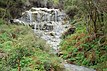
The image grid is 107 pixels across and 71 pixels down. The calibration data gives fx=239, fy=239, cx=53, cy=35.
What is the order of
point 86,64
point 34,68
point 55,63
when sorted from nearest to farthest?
point 34,68
point 55,63
point 86,64

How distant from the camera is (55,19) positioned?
3447cm

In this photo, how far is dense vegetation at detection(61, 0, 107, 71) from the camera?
54.0 ft

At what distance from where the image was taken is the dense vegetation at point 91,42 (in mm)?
16470

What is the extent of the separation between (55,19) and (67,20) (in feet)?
6.33

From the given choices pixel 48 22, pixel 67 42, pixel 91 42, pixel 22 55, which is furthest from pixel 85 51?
pixel 48 22

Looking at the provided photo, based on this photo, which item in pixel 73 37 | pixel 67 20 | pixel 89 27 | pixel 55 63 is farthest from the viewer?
pixel 67 20

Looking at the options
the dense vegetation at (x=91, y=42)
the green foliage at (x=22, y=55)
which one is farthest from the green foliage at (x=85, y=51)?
Result: the green foliage at (x=22, y=55)

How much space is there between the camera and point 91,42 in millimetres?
19031

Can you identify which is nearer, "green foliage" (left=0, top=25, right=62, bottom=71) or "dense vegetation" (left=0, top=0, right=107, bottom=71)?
"green foliage" (left=0, top=25, right=62, bottom=71)

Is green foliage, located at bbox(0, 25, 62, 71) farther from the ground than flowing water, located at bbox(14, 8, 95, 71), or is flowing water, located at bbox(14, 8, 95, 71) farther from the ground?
green foliage, located at bbox(0, 25, 62, 71)

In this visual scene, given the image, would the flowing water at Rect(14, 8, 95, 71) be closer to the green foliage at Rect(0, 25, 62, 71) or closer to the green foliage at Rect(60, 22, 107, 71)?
the green foliage at Rect(60, 22, 107, 71)

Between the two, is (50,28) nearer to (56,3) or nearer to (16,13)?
(16,13)

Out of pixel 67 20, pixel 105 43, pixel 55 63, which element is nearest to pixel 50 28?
pixel 67 20

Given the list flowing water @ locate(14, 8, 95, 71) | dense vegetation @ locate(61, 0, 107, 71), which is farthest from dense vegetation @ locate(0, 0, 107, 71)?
flowing water @ locate(14, 8, 95, 71)
